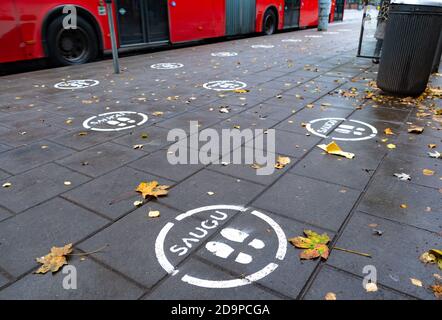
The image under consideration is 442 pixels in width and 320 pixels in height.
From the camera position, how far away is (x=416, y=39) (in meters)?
5.98

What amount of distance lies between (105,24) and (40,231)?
29.8ft

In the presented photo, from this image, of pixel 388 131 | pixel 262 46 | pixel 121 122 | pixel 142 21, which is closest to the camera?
pixel 388 131

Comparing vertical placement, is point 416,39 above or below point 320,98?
above

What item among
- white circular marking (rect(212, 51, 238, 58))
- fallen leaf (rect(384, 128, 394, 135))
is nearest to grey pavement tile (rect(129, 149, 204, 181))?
fallen leaf (rect(384, 128, 394, 135))

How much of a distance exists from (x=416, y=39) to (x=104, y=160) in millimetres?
5417

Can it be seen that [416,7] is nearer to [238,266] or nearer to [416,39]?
[416,39]

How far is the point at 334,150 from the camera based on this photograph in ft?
14.1

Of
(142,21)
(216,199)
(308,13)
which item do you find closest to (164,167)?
(216,199)

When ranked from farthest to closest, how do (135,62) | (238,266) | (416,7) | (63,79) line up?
(135,62) < (63,79) < (416,7) < (238,266)

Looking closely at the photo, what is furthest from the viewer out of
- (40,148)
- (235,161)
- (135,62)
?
(135,62)

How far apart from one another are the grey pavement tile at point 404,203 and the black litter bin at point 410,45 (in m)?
3.50

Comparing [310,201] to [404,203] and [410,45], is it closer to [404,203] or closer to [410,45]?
[404,203]
